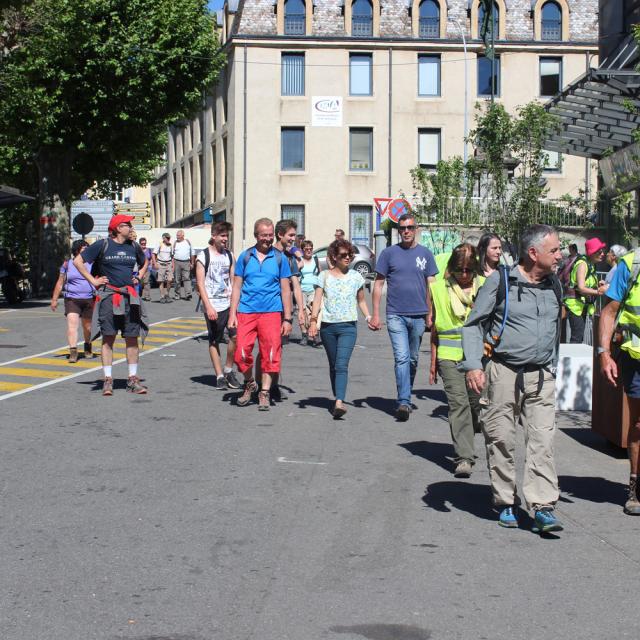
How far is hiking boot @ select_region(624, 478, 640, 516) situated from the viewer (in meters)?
7.34

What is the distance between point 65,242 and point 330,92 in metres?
17.1

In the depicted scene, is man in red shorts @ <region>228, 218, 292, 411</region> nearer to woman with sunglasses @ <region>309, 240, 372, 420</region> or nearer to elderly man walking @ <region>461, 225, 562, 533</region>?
woman with sunglasses @ <region>309, 240, 372, 420</region>

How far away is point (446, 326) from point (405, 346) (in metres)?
2.26

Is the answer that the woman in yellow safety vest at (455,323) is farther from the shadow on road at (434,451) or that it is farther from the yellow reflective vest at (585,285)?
the yellow reflective vest at (585,285)

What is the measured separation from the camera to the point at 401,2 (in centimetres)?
5272

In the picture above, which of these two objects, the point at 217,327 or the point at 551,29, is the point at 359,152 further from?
the point at 217,327

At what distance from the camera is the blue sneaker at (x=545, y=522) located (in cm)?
658

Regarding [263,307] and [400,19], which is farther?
[400,19]

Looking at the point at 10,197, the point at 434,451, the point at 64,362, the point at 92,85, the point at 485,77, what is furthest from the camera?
the point at 485,77

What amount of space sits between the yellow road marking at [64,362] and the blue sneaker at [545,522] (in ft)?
33.8

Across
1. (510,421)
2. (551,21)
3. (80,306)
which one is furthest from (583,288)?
(551,21)

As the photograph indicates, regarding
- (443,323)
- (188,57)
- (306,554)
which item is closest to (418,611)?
(306,554)

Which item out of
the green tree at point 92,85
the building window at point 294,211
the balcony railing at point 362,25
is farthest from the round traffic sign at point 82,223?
the balcony railing at point 362,25

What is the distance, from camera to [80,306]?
56.2ft
